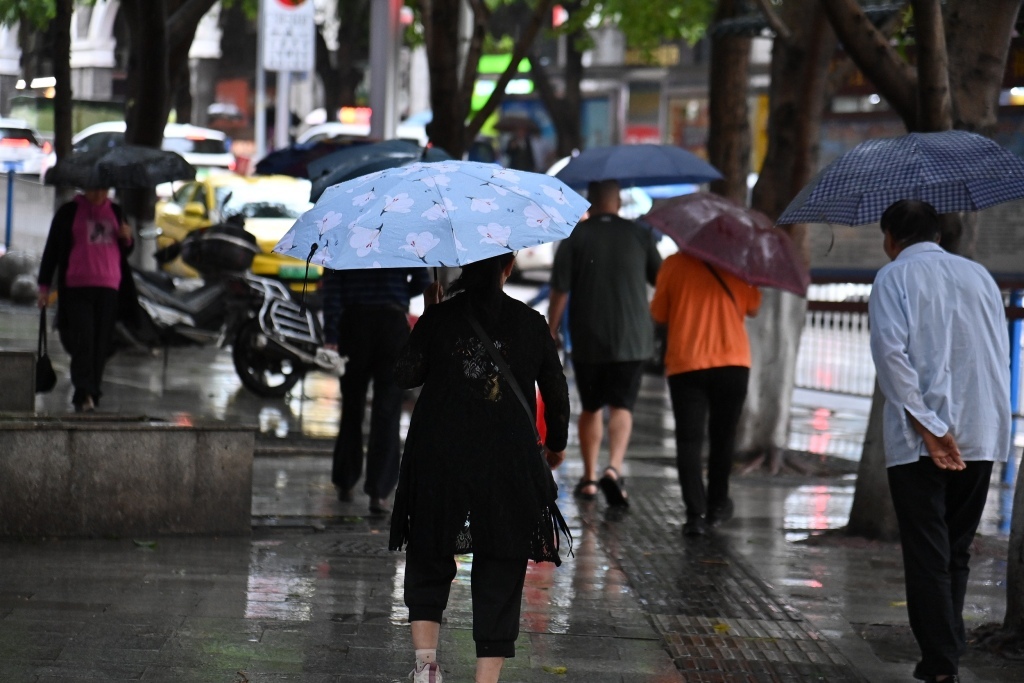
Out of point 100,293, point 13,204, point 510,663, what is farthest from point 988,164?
point 13,204

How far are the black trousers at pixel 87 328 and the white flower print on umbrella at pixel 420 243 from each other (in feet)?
20.7

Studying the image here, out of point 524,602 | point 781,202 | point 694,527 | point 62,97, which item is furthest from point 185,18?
point 524,602

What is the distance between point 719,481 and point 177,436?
119 inches

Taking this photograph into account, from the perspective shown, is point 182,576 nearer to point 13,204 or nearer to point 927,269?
point 927,269

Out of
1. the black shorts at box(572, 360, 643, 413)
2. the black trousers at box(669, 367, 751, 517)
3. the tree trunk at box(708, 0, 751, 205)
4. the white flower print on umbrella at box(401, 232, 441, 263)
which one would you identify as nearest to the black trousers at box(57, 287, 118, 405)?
the black shorts at box(572, 360, 643, 413)

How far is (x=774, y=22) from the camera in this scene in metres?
10.1

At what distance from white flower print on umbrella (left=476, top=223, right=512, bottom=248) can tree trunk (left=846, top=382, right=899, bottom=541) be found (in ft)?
13.8

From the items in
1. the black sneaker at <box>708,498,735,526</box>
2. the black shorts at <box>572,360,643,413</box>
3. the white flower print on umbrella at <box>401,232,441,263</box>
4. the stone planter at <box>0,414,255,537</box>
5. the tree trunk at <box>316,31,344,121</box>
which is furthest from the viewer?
the tree trunk at <box>316,31,344,121</box>

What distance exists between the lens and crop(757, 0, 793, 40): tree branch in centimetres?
995

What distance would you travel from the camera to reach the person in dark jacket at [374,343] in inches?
328

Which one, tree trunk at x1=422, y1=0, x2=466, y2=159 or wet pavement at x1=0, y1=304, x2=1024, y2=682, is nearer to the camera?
wet pavement at x1=0, y1=304, x2=1024, y2=682

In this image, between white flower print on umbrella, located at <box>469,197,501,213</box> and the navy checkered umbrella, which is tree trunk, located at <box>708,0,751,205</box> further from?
white flower print on umbrella, located at <box>469,197,501,213</box>

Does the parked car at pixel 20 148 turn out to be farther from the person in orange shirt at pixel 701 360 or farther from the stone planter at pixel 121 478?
the person in orange shirt at pixel 701 360

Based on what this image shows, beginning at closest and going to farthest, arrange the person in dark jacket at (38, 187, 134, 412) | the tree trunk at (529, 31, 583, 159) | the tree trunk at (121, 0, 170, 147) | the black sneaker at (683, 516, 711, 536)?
1. the black sneaker at (683, 516, 711, 536)
2. the person in dark jacket at (38, 187, 134, 412)
3. the tree trunk at (121, 0, 170, 147)
4. the tree trunk at (529, 31, 583, 159)
